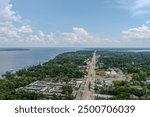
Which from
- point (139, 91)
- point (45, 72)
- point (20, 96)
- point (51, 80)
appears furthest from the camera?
point (45, 72)

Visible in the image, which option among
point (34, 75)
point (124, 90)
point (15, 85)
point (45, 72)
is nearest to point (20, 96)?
point (15, 85)

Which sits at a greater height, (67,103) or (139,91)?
(67,103)

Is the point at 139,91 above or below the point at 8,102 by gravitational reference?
below

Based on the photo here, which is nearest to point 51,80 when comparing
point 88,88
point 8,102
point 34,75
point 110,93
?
point 34,75

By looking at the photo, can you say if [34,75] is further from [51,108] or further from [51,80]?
[51,108]

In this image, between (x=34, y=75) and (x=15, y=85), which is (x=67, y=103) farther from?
(x=34, y=75)

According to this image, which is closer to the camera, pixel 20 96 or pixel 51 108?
pixel 51 108

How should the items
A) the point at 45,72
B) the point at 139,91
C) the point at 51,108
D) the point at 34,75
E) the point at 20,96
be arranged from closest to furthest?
the point at 51,108
the point at 20,96
the point at 139,91
the point at 34,75
the point at 45,72

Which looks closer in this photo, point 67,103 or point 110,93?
point 67,103

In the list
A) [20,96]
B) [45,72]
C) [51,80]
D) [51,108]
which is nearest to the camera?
[51,108]
